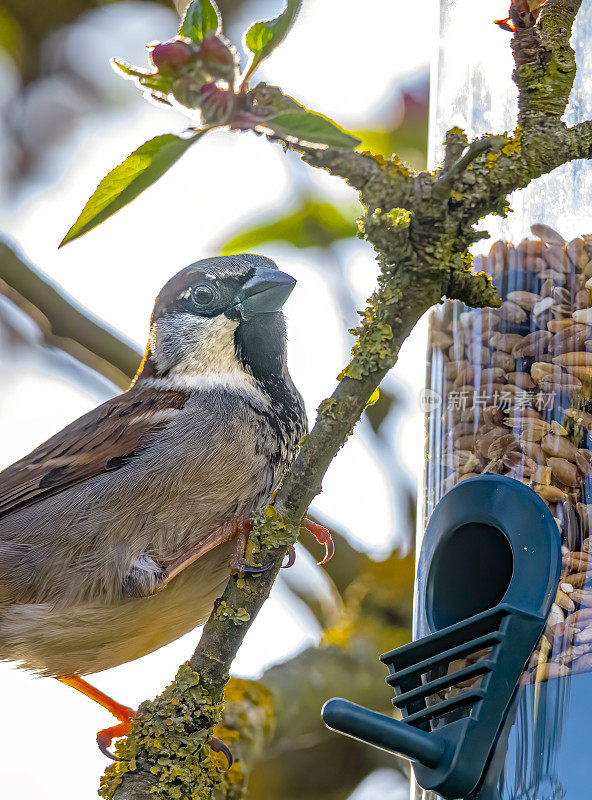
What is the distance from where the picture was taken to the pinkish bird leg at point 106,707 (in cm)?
343

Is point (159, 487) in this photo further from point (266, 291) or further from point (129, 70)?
point (129, 70)

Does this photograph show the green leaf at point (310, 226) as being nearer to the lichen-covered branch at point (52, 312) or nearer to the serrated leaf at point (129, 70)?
the lichen-covered branch at point (52, 312)

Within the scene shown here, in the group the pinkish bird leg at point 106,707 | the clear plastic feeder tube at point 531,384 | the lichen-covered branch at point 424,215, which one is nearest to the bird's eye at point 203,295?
the clear plastic feeder tube at point 531,384

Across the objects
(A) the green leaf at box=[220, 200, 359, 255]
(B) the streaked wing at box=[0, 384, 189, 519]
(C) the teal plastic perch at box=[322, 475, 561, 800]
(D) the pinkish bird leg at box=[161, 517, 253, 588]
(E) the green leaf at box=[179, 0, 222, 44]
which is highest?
(A) the green leaf at box=[220, 200, 359, 255]

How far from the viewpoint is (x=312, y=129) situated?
Answer: 1508 millimetres

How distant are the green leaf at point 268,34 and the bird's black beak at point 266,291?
1.65m

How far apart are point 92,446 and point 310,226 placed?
99 centimetres

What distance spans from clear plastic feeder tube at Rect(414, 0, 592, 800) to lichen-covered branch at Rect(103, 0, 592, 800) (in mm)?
Answer: 365

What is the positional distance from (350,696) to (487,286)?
1743 mm

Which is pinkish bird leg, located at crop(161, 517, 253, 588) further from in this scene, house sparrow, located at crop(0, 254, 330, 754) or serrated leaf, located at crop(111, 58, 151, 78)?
serrated leaf, located at crop(111, 58, 151, 78)

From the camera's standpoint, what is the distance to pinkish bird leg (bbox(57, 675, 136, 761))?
11.2ft

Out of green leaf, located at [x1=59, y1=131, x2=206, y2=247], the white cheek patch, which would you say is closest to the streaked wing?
the white cheek patch

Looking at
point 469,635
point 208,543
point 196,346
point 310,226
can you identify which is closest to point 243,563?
point 469,635

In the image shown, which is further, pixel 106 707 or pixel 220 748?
pixel 106 707
